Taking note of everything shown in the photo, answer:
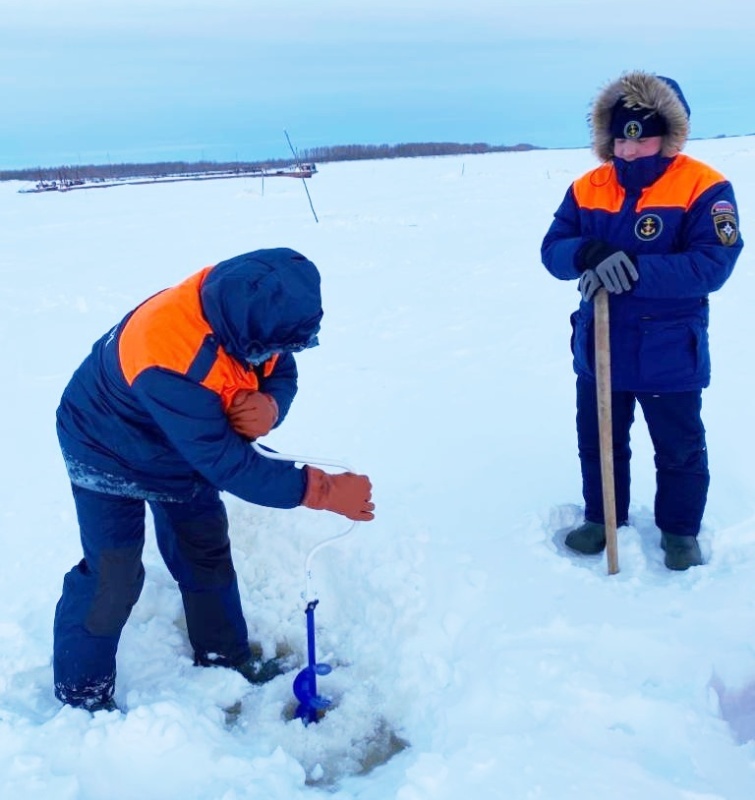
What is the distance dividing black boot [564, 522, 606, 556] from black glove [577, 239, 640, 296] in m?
1.04

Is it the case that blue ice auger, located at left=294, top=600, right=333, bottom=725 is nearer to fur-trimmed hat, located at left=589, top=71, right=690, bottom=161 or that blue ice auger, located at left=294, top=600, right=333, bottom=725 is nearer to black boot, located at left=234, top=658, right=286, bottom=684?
black boot, located at left=234, top=658, right=286, bottom=684

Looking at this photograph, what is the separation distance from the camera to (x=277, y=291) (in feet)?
7.00

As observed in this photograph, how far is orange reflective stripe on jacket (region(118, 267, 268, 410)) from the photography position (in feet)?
7.31

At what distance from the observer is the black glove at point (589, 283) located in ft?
9.29

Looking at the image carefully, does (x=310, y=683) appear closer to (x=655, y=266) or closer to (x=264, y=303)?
(x=264, y=303)

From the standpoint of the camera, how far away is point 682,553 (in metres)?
3.14

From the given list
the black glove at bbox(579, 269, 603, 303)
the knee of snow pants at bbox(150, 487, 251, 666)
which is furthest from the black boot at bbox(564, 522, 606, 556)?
the knee of snow pants at bbox(150, 487, 251, 666)

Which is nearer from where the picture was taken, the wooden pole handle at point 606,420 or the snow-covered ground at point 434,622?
the snow-covered ground at point 434,622

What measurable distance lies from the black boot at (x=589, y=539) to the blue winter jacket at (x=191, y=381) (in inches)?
55.1

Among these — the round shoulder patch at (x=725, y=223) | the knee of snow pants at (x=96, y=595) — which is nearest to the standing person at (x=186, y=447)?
the knee of snow pants at (x=96, y=595)

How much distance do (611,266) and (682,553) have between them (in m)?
1.20

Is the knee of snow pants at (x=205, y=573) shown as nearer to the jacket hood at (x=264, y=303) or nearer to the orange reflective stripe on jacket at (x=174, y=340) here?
the orange reflective stripe on jacket at (x=174, y=340)

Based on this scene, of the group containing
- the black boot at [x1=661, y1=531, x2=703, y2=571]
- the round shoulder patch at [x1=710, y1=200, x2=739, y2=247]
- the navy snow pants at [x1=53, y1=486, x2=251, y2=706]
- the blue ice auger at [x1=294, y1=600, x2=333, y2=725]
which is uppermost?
the round shoulder patch at [x1=710, y1=200, x2=739, y2=247]

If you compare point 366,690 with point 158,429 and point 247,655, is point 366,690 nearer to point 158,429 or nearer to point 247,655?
point 247,655
